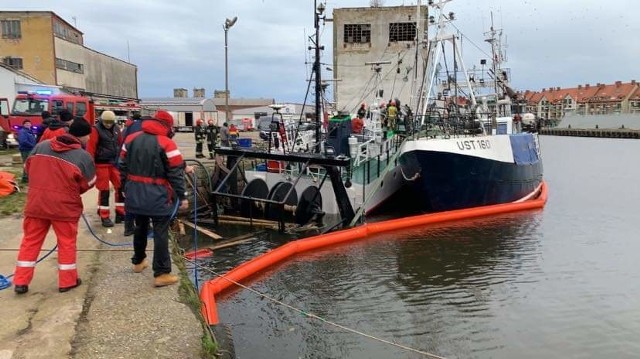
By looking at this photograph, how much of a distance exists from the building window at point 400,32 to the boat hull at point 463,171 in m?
16.1

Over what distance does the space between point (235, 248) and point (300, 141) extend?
609 cm

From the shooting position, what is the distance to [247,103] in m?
91.3

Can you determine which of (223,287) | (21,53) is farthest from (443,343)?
(21,53)

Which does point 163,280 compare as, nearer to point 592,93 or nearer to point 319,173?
point 319,173

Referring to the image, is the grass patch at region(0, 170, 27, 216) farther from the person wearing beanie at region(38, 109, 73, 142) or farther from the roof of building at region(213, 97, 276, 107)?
the roof of building at region(213, 97, 276, 107)

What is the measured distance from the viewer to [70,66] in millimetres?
42188

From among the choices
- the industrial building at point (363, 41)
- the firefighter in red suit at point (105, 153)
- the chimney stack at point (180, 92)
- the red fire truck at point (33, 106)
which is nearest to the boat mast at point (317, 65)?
the firefighter in red suit at point (105, 153)

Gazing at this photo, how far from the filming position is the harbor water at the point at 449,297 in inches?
249

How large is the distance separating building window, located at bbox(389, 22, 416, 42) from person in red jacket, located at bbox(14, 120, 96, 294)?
27.5 m

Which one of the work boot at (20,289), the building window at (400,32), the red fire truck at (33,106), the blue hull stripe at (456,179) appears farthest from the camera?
the building window at (400,32)

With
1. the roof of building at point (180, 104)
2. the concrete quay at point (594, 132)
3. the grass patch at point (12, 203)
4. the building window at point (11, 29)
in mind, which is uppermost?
the building window at point (11, 29)

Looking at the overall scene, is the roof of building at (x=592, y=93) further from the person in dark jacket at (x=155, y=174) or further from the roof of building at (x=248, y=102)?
the person in dark jacket at (x=155, y=174)

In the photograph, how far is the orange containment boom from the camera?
690cm

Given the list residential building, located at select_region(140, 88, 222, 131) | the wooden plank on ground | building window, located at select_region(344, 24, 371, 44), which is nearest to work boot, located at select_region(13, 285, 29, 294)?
the wooden plank on ground
